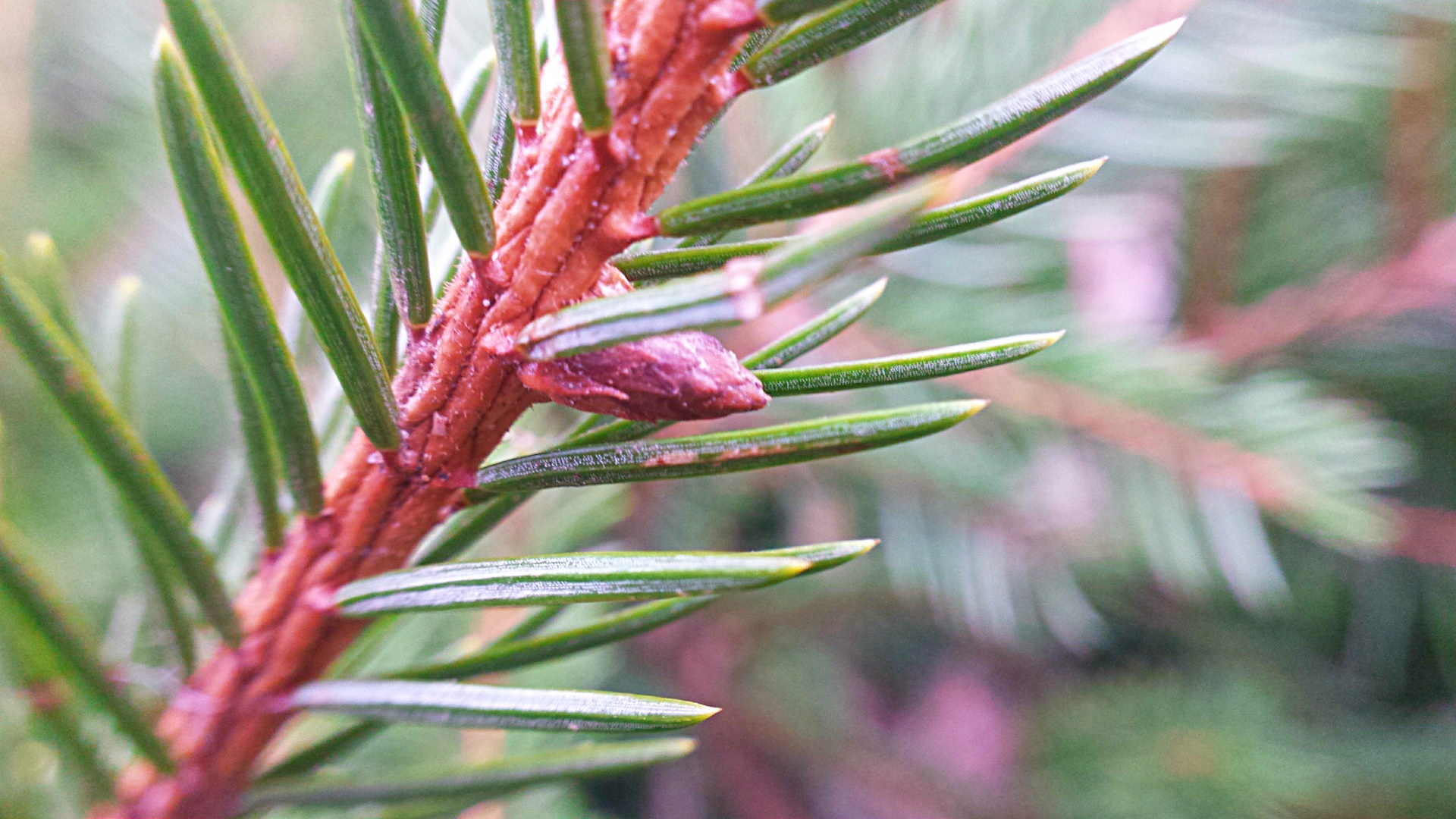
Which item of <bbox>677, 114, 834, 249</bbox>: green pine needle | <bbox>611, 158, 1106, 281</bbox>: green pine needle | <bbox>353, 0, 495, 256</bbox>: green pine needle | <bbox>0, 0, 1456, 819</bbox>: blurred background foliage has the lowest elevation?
<bbox>0, 0, 1456, 819</bbox>: blurred background foliage

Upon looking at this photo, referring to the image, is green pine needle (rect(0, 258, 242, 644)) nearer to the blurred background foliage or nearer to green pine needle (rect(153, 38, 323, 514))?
green pine needle (rect(153, 38, 323, 514))

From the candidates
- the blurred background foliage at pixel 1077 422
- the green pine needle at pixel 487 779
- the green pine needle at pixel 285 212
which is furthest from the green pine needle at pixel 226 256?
the blurred background foliage at pixel 1077 422

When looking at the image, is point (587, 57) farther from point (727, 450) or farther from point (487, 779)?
point (487, 779)

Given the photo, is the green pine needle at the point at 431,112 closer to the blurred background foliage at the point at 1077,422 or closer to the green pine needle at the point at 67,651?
the green pine needle at the point at 67,651

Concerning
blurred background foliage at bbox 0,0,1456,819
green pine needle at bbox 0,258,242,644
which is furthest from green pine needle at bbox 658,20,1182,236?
blurred background foliage at bbox 0,0,1456,819

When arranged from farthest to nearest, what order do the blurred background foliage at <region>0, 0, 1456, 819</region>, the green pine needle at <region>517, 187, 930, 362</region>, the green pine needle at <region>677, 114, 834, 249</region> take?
the blurred background foliage at <region>0, 0, 1456, 819</region> → the green pine needle at <region>677, 114, 834, 249</region> → the green pine needle at <region>517, 187, 930, 362</region>

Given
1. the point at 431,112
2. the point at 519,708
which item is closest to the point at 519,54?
the point at 431,112

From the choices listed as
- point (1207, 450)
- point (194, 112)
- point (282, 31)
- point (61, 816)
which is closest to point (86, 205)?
point (282, 31)

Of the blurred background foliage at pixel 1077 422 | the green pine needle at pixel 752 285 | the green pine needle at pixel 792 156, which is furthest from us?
the blurred background foliage at pixel 1077 422

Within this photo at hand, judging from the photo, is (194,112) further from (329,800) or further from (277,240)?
(329,800)
